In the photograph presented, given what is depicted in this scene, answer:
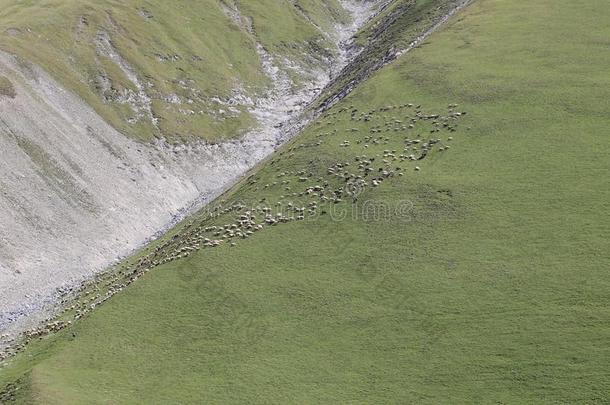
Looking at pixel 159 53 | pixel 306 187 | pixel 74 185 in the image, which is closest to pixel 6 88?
pixel 74 185

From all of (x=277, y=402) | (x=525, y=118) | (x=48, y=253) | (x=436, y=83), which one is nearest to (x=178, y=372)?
(x=277, y=402)

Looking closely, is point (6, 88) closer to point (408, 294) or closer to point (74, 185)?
point (74, 185)

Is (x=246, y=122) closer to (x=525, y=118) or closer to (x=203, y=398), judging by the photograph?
(x=525, y=118)

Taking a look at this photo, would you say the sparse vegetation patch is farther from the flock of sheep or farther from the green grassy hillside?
the flock of sheep

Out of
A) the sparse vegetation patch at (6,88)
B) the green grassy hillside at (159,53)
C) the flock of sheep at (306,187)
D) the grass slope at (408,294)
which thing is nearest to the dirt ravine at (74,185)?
the sparse vegetation patch at (6,88)

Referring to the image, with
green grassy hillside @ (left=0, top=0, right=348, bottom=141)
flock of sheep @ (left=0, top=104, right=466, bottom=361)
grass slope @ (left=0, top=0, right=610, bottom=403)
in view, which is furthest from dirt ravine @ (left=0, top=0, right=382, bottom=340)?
grass slope @ (left=0, top=0, right=610, bottom=403)

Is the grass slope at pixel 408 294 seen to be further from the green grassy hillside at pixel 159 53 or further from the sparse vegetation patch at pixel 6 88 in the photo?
the green grassy hillside at pixel 159 53
